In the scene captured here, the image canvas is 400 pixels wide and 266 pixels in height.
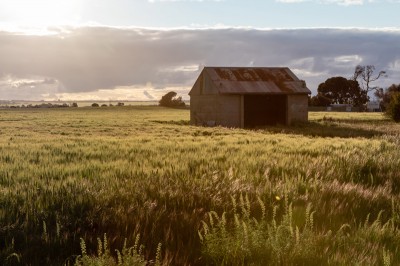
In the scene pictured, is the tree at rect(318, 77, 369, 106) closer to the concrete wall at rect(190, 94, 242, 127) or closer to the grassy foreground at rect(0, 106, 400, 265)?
the concrete wall at rect(190, 94, 242, 127)

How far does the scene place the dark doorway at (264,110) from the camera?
39.7m

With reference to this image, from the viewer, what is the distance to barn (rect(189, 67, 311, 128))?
3862cm

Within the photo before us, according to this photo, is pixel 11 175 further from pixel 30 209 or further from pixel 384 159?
pixel 384 159

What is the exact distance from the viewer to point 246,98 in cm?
3959

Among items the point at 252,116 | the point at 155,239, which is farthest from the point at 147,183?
the point at 252,116

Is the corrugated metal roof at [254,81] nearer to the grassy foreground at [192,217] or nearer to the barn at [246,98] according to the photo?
the barn at [246,98]

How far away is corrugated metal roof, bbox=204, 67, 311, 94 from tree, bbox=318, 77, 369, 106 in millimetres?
72449

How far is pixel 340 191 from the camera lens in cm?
726

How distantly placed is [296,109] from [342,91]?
78.6 metres

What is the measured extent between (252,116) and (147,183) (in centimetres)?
3327

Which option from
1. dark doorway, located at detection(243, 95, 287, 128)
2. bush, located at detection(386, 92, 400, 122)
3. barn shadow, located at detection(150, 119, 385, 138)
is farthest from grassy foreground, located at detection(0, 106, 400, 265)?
bush, located at detection(386, 92, 400, 122)

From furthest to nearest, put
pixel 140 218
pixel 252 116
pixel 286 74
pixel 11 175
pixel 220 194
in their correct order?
1. pixel 286 74
2. pixel 252 116
3. pixel 11 175
4. pixel 220 194
5. pixel 140 218

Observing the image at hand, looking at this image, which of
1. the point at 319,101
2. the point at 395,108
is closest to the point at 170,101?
the point at 319,101

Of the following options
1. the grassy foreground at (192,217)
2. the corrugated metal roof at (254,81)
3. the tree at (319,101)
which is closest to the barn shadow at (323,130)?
the corrugated metal roof at (254,81)
